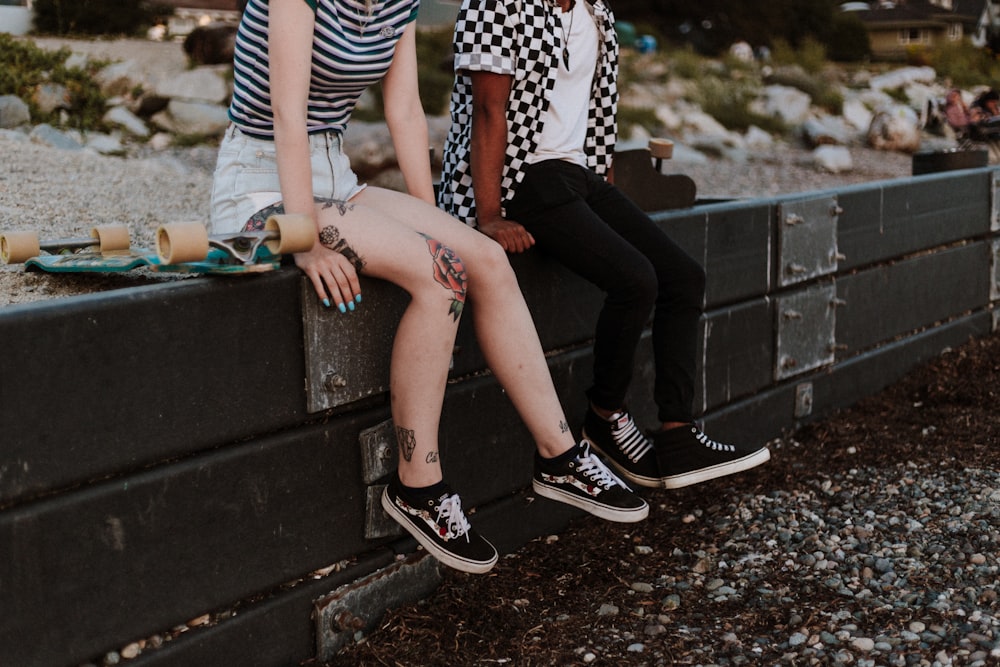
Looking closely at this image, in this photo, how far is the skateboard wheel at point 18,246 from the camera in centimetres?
304

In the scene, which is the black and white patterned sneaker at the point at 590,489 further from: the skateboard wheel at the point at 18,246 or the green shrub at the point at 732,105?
the green shrub at the point at 732,105

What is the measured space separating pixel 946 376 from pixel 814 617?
313 cm

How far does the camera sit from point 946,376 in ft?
19.4

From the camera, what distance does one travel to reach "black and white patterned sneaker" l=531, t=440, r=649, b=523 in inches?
125

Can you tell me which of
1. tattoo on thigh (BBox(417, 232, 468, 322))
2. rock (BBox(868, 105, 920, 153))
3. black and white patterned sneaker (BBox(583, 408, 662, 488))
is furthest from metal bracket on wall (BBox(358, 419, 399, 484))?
rock (BBox(868, 105, 920, 153))

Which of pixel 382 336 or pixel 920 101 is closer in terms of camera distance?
pixel 382 336

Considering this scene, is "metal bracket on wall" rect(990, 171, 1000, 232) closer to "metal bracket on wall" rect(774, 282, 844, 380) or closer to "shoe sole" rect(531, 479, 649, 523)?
"metal bracket on wall" rect(774, 282, 844, 380)

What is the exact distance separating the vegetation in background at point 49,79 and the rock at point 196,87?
64 cm

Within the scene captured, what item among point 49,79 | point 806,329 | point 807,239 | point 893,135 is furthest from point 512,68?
point 893,135

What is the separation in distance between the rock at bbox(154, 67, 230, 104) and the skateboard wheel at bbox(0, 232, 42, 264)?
25.5 ft

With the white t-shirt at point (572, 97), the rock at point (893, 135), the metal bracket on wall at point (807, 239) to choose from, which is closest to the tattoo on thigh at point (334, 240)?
the white t-shirt at point (572, 97)

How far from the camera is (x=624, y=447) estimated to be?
141 inches

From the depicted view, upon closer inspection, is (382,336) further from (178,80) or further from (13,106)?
(178,80)

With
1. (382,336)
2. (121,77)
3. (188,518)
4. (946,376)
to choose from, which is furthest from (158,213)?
(121,77)
